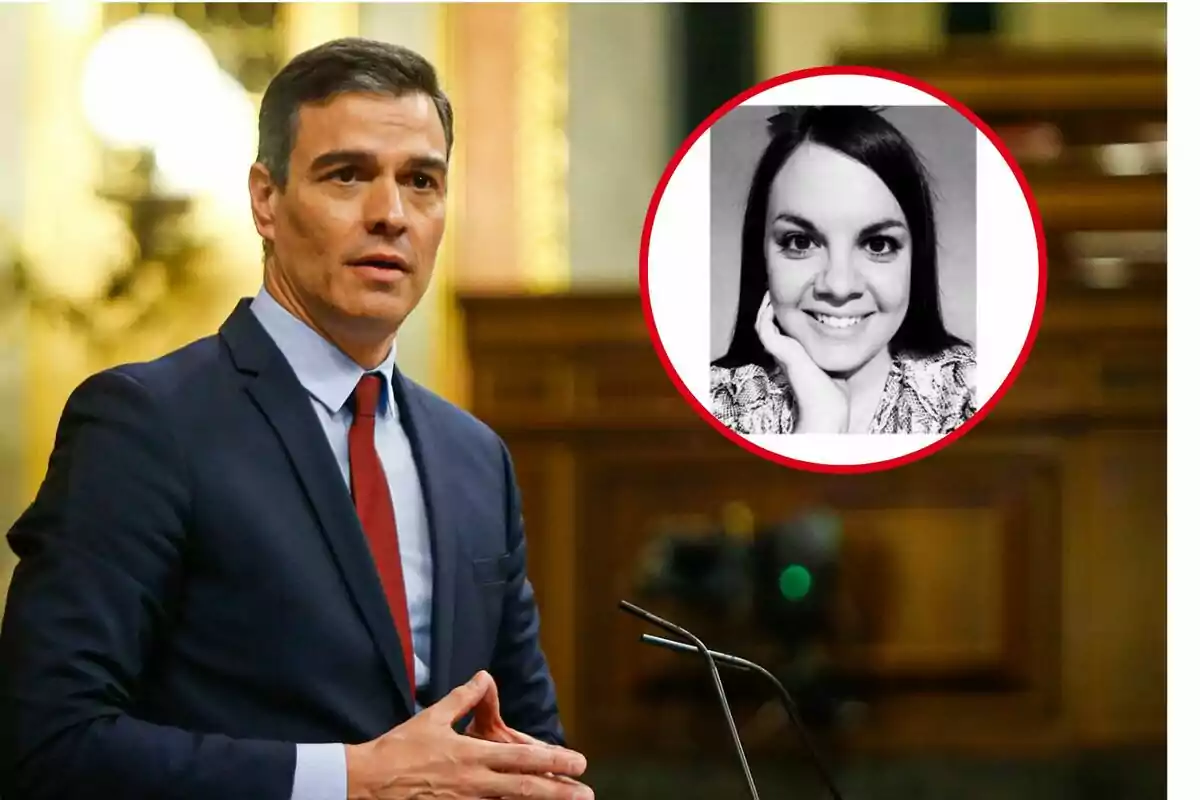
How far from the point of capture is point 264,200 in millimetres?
1594

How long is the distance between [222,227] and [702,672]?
84 cm

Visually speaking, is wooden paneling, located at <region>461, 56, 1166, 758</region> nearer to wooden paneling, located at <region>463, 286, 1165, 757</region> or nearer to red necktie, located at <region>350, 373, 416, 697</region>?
wooden paneling, located at <region>463, 286, 1165, 757</region>

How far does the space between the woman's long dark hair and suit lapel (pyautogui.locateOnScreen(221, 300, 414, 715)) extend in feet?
1.88

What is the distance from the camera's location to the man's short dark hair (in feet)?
5.13

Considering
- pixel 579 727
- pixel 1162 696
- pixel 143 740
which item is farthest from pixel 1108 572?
pixel 143 740

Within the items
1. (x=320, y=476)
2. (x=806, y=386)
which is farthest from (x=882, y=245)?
(x=320, y=476)

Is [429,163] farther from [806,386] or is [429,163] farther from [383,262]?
[806,386]

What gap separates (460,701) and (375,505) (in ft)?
0.80

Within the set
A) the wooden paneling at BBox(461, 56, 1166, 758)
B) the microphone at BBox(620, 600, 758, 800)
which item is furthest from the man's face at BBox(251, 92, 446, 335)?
the microphone at BBox(620, 600, 758, 800)

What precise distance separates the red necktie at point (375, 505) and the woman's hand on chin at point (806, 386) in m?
0.54

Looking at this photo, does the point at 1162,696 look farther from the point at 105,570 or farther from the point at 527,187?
the point at 105,570

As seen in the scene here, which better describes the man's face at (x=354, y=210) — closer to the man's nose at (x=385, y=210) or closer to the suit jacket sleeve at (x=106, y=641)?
the man's nose at (x=385, y=210)

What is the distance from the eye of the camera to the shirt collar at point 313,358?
1497 millimetres

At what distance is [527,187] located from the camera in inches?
69.4
